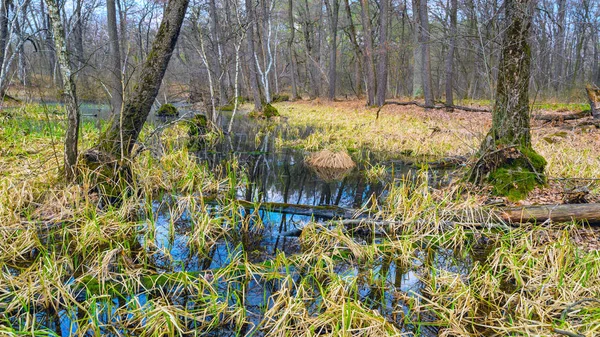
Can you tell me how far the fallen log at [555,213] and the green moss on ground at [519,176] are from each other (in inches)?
26.2

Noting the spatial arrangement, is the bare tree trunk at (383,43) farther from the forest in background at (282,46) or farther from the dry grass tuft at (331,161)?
the dry grass tuft at (331,161)

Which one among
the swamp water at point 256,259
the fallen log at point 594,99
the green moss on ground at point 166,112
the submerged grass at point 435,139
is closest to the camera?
the swamp water at point 256,259

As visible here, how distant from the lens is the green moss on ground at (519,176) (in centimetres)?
487

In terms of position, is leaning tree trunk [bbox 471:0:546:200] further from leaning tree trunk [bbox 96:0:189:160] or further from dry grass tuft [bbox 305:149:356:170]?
leaning tree trunk [bbox 96:0:189:160]

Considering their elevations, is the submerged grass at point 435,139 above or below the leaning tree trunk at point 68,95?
below

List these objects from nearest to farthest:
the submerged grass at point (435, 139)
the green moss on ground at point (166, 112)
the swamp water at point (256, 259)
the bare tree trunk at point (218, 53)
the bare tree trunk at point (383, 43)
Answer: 1. the swamp water at point (256, 259)
2. the submerged grass at point (435, 139)
3. the bare tree trunk at point (218, 53)
4. the bare tree trunk at point (383, 43)
5. the green moss on ground at point (166, 112)

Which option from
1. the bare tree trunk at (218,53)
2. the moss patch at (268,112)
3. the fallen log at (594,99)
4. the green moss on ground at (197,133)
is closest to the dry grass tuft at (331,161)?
the bare tree trunk at (218,53)

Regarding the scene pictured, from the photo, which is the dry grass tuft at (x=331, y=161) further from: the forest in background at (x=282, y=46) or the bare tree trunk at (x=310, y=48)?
the bare tree trunk at (x=310, y=48)

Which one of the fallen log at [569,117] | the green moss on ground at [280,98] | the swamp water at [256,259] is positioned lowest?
the swamp water at [256,259]

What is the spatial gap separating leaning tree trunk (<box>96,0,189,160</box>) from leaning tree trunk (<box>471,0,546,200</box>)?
4.17 meters

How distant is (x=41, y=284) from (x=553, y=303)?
3825mm

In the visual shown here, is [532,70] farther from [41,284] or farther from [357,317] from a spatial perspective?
[41,284]

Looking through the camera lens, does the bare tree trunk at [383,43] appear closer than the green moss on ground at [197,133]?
No

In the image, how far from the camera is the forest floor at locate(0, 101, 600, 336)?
2.70 metres
